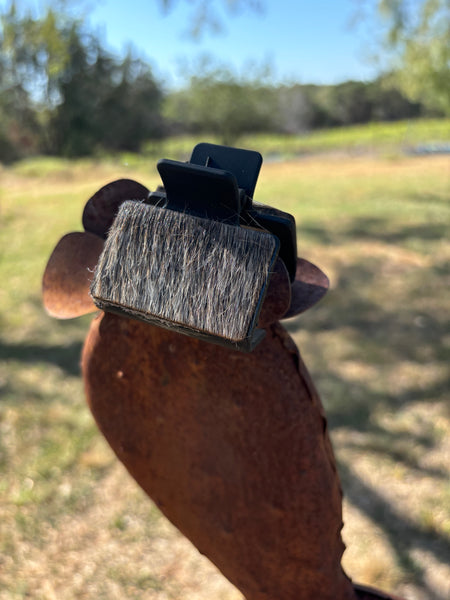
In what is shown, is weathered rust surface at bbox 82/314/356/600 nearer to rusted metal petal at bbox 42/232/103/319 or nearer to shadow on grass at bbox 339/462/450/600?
rusted metal petal at bbox 42/232/103/319

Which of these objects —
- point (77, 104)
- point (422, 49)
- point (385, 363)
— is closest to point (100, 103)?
point (77, 104)

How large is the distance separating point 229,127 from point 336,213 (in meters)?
25.4

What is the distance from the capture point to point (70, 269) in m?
1.16

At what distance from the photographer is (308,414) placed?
113cm

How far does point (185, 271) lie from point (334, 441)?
286 centimetres

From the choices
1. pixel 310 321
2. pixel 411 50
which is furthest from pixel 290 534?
pixel 411 50

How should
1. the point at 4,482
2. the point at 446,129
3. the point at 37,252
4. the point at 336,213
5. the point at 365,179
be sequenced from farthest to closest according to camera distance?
the point at 446,129 → the point at 365,179 → the point at 336,213 → the point at 37,252 → the point at 4,482

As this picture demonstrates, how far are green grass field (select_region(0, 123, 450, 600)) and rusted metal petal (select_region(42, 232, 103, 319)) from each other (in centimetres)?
29

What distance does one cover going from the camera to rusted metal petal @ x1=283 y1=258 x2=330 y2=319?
3.63ft

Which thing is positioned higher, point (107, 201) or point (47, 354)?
point (107, 201)

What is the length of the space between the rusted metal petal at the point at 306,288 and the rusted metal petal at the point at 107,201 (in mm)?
377

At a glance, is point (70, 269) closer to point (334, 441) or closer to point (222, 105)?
point (334, 441)

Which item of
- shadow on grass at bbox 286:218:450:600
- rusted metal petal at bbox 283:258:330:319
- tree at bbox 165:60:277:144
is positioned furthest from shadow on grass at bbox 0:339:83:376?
tree at bbox 165:60:277:144

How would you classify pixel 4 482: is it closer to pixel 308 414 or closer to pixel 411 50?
pixel 308 414
